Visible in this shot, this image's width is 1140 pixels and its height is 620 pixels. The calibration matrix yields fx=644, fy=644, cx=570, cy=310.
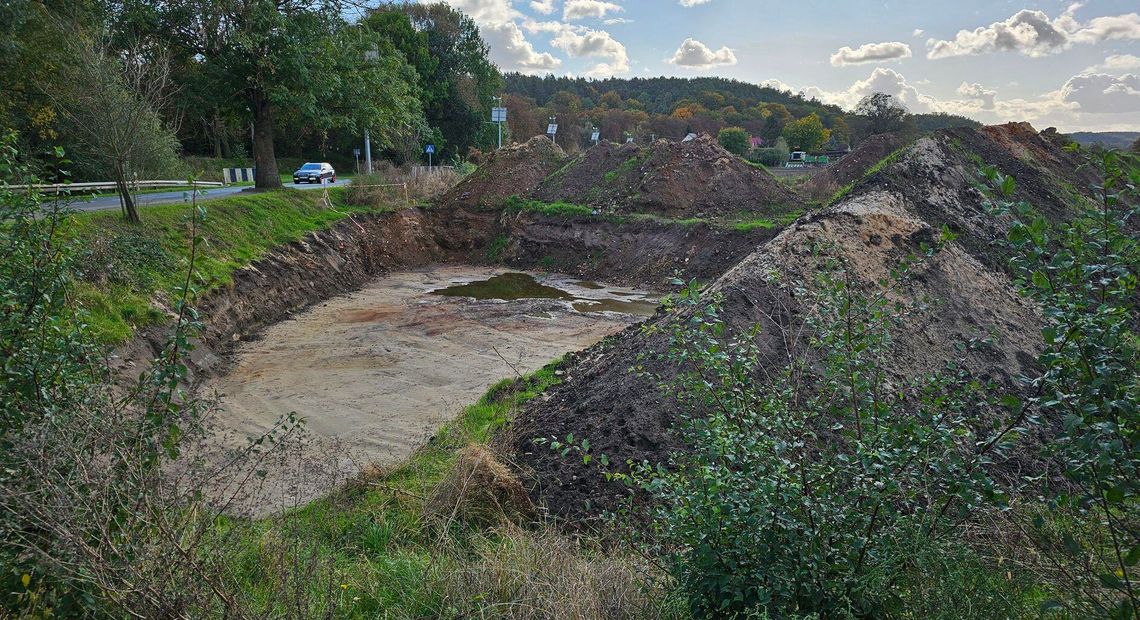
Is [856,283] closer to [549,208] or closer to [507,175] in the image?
[549,208]

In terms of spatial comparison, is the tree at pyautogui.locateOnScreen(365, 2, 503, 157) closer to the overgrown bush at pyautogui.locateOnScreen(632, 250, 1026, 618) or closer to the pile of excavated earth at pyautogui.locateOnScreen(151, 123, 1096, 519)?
the pile of excavated earth at pyautogui.locateOnScreen(151, 123, 1096, 519)

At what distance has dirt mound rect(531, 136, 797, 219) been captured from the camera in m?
24.1

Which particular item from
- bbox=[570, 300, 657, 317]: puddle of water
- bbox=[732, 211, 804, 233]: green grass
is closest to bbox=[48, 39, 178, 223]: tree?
bbox=[570, 300, 657, 317]: puddle of water

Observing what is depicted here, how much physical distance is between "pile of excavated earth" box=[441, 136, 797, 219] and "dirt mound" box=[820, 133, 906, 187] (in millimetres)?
3733

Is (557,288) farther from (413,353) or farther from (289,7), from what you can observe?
(289,7)

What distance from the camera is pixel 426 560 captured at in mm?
4980

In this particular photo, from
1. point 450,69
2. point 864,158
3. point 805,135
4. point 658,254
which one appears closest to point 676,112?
point 805,135

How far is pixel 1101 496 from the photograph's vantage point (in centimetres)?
262

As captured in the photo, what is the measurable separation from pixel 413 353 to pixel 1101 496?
469 inches

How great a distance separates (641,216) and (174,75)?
15930 mm

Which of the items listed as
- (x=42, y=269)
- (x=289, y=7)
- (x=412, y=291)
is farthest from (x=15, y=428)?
(x=289, y=7)

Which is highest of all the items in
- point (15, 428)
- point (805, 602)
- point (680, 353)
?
point (680, 353)

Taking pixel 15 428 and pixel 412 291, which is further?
pixel 412 291

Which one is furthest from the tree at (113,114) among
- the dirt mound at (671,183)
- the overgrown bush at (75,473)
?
the dirt mound at (671,183)
